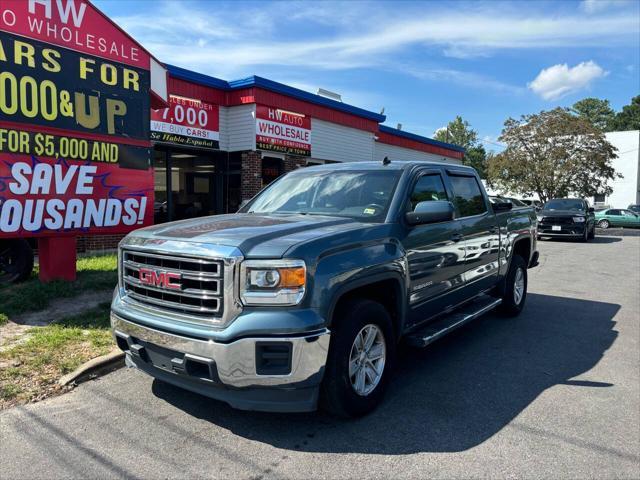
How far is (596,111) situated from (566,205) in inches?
3065

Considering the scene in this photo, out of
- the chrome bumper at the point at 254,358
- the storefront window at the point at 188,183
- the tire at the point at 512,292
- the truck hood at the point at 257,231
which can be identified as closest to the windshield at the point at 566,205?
the storefront window at the point at 188,183

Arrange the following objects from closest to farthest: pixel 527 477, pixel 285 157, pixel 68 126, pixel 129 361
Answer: pixel 527 477
pixel 129 361
pixel 68 126
pixel 285 157

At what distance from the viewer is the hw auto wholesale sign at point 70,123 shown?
668cm

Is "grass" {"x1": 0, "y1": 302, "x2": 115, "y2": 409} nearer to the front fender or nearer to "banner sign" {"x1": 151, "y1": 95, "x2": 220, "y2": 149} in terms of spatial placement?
the front fender

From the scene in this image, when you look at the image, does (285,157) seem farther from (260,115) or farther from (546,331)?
(546,331)

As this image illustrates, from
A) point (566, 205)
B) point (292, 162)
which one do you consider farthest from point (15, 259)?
point (566, 205)

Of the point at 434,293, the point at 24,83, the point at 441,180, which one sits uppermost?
the point at 24,83

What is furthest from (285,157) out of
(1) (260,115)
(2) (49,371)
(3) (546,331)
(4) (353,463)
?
(4) (353,463)

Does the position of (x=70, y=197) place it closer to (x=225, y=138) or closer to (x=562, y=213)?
(x=225, y=138)

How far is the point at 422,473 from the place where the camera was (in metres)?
3.04

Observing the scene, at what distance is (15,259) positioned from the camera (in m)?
7.61

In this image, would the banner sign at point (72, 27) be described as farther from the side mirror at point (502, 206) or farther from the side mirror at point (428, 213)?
the side mirror at point (502, 206)

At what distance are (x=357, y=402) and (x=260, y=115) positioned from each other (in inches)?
501

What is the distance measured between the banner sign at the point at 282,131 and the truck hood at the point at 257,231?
37.2 feet
